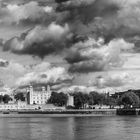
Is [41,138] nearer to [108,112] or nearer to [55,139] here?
[55,139]

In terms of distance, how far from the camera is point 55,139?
63438mm

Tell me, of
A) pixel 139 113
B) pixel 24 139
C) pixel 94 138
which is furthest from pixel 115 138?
pixel 139 113

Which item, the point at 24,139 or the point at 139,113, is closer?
the point at 24,139

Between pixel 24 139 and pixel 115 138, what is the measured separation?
44.0 ft

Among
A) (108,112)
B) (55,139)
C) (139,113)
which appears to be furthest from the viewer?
(108,112)

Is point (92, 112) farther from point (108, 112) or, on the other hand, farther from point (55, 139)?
point (55, 139)

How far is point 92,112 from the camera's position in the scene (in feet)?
601

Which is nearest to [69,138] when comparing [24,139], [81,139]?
[81,139]

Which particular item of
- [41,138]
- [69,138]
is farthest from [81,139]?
[41,138]

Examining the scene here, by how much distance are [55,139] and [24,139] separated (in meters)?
4.70

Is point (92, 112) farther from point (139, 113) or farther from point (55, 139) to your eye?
point (55, 139)

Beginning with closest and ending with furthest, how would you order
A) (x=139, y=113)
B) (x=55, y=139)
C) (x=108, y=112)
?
1. (x=55, y=139)
2. (x=139, y=113)
3. (x=108, y=112)

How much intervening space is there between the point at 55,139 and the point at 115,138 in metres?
8.98

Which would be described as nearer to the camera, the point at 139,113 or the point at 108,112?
the point at 139,113
